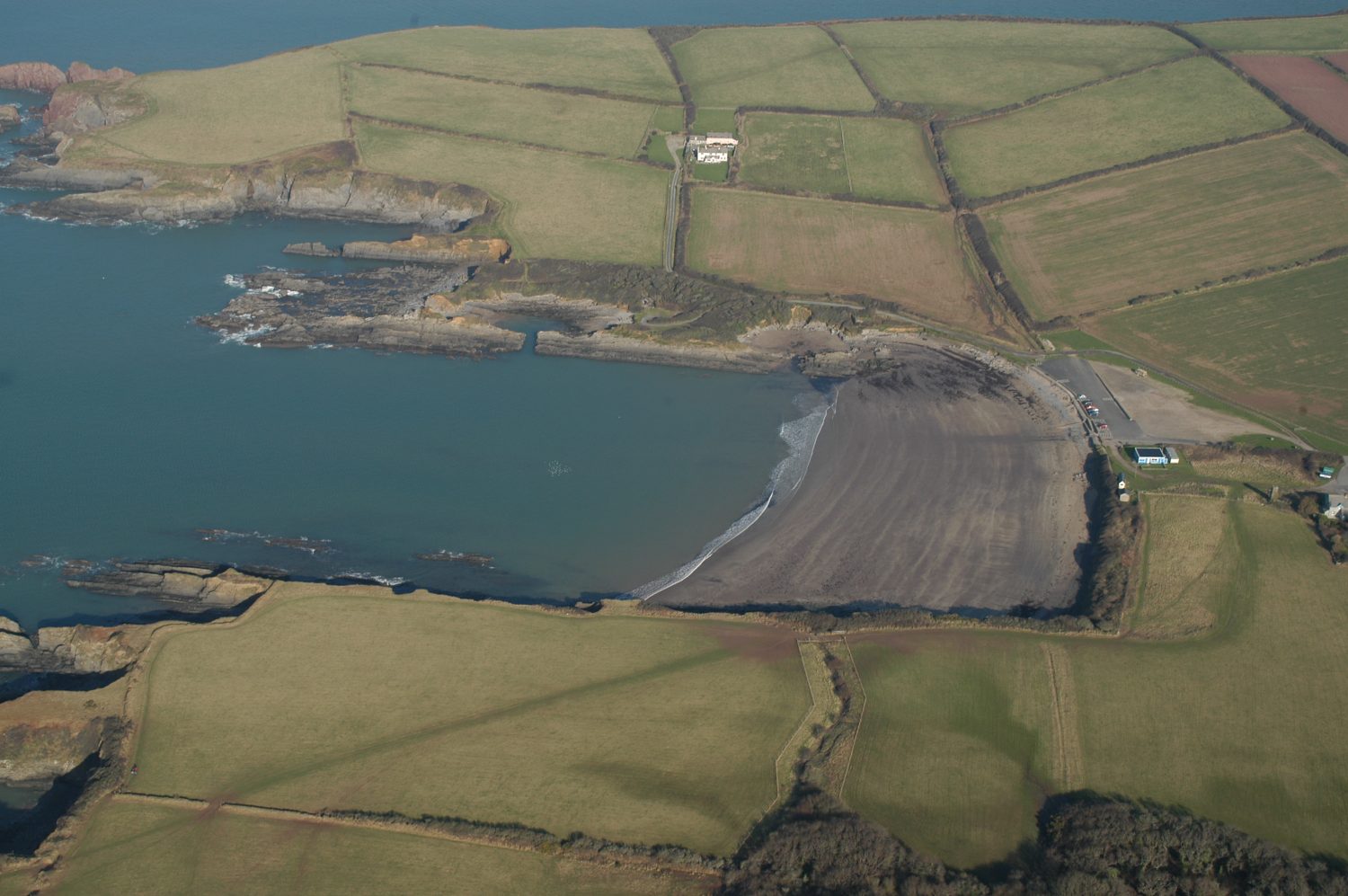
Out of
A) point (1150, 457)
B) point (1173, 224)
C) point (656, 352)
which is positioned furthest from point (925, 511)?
point (1173, 224)

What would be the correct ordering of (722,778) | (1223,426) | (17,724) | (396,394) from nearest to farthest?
(722,778) < (17,724) < (1223,426) < (396,394)

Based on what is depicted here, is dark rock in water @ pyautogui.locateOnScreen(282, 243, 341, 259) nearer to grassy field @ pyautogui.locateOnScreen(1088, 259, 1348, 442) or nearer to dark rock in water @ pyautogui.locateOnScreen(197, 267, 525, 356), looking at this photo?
dark rock in water @ pyautogui.locateOnScreen(197, 267, 525, 356)

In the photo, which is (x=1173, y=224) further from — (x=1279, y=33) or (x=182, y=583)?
(x=182, y=583)

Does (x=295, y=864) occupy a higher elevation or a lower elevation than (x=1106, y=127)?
lower

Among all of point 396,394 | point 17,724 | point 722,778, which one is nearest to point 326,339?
point 396,394

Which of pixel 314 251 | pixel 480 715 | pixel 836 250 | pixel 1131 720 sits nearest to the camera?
pixel 480 715

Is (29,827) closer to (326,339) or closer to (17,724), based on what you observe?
(17,724)

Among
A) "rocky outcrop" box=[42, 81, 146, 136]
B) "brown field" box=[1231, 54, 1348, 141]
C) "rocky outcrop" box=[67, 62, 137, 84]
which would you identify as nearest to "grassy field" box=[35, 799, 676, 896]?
"rocky outcrop" box=[42, 81, 146, 136]
